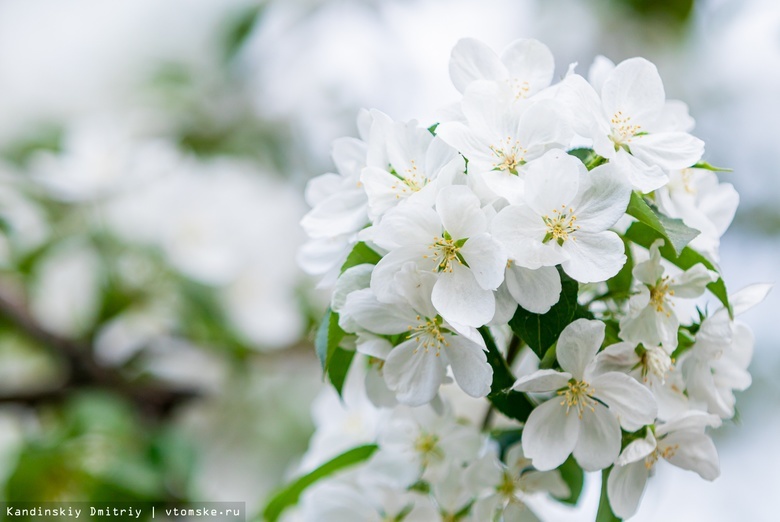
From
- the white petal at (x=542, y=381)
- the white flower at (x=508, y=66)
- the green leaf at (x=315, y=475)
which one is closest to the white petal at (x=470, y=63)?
the white flower at (x=508, y=66)

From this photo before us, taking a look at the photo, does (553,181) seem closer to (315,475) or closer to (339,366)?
(339,366)

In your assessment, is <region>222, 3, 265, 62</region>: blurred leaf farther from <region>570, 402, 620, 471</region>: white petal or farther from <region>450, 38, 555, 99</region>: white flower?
<region>570, 402, 620, 471</region>: white petal

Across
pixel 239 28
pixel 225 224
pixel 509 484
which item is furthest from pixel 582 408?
pixel 239 28

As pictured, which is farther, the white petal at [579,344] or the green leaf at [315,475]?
the green leaf at [315,475]

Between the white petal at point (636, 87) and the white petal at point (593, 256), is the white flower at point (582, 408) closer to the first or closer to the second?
the white petal at point (593, 256)

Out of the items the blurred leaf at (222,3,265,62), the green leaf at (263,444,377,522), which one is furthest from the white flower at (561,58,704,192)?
the blurred leaf at (222,3,265,62)
